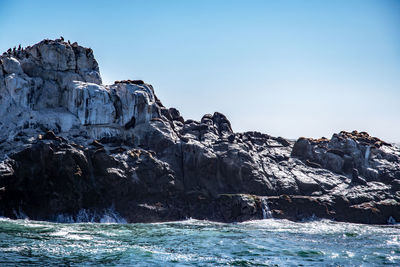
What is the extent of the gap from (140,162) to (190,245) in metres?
23.2

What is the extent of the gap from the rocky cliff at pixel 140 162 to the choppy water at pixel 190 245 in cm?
618

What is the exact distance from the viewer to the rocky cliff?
47725 mm

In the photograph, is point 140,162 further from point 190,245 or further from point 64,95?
point 190,245

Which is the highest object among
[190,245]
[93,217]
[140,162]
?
[140,162]

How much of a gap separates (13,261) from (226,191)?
35.4 meters

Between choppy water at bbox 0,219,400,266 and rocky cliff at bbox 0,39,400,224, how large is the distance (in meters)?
6.18

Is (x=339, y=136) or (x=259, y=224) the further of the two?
(x=339, y=136)

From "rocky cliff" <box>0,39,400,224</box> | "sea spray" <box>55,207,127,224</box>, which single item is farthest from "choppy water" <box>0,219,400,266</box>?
"rocky cliff" <box>0,39,400,224</box>

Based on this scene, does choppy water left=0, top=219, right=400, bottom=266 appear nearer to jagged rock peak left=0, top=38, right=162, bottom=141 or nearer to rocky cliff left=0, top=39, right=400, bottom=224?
rocky cliff left=0, top=39, right=400, bottom=224

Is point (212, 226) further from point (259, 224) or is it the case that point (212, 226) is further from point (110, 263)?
point (110, 263)

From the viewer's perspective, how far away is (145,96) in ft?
209

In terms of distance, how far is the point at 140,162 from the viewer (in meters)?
54.4

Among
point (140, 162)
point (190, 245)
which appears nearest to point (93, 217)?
point (140, 162)

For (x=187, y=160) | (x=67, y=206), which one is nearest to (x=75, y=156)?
(x=67, y=206)
